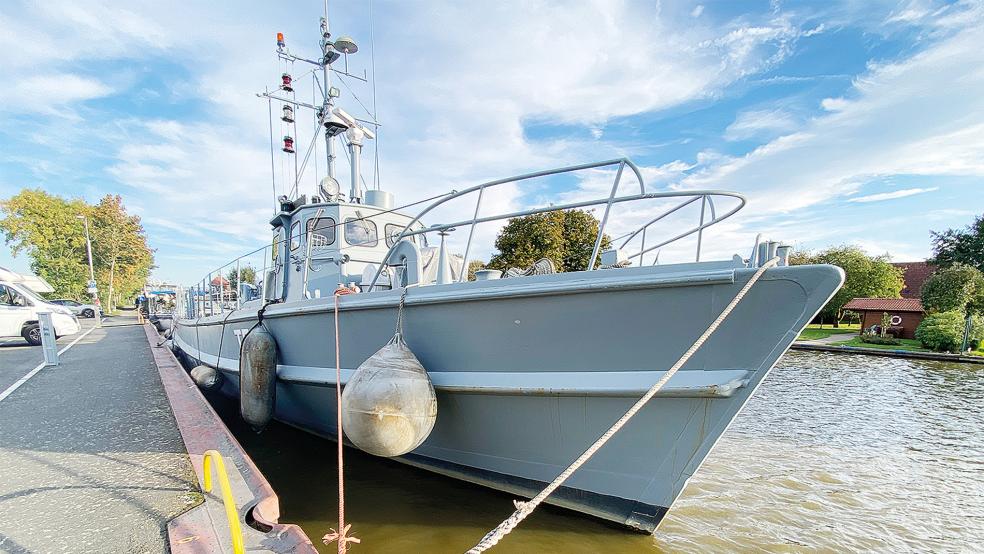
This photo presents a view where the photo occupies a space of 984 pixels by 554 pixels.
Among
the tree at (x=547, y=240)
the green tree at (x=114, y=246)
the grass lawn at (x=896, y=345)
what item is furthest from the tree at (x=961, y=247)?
the green tree at (x=114, y=246)

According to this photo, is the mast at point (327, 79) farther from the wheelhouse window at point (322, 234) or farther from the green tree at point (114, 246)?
the green tree at point (114, 246)

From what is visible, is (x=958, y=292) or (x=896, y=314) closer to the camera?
(x=958, y=292)

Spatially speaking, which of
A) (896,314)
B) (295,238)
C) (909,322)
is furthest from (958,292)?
(295,238)

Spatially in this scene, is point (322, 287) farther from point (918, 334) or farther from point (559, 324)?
point (918, 334)

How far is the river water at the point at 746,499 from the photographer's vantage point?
135 inches

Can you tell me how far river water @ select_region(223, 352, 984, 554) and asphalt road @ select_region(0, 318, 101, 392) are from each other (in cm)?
361

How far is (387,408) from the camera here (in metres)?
2.96

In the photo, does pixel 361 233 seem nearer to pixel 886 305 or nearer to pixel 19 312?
pixel 19 312

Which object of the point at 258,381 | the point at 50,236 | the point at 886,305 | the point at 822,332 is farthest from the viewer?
the point at 50,236

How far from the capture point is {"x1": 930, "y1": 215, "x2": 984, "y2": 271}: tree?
24.9 metres

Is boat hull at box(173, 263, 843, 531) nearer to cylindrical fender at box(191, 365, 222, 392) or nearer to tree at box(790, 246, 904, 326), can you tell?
cylindrical fender at box(191, 365, 222, 392)

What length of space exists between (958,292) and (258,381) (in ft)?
90.0

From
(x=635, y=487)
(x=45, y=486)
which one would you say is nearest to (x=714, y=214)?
(x=635, y=487)

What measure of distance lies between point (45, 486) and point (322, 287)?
3194mm
